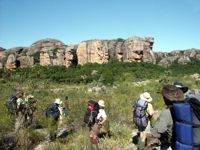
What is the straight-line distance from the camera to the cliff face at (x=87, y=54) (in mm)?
67500

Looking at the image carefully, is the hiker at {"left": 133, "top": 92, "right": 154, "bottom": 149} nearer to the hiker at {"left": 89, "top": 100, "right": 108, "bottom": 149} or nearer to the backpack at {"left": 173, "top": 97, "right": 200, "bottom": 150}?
the hiker at {"left": 89, "top": 100, "right": 108, "bottom": 149}

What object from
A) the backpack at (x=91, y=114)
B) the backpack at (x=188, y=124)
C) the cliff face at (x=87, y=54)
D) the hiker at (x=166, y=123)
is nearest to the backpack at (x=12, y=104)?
the backpack at (x=91, y=114)

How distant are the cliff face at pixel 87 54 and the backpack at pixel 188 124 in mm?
62782

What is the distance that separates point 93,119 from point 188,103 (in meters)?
5.40

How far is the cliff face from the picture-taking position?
67.5 meters

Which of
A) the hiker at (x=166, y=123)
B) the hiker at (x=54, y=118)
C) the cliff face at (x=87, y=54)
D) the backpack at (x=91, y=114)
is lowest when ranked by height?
the hiker at (x=54, y=118)

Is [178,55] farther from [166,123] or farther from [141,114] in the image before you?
[166,123]

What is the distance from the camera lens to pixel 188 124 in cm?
372

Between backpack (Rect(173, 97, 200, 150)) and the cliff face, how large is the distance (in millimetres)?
62782

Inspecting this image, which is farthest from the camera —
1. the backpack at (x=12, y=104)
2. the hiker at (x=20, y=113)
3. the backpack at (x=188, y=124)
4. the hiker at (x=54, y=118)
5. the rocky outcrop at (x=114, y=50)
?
the rocky outcrop at (x=114, y=50)

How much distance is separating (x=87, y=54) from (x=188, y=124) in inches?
2640

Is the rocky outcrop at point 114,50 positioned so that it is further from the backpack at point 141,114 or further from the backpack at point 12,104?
the backpack at point 141,114

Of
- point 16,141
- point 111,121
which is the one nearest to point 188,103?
point 16,141

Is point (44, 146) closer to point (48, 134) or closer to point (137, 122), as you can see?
point (48, 134)
